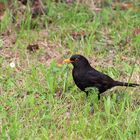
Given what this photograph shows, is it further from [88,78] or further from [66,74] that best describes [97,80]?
[66,74]

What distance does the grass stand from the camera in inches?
213

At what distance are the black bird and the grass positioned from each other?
0.11 m

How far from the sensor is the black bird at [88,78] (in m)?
6.09

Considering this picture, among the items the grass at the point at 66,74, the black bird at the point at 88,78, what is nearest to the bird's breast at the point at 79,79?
the black bird at the point at 88,78

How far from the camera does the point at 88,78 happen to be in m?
6.11

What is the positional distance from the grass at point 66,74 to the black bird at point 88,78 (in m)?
0.11

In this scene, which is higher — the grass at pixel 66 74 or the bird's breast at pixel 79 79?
the bird's breast at pixel 79 79

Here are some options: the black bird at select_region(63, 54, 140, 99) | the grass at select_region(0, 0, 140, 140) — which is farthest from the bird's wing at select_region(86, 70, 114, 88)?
the grass at select_region(0, 0, 140, 140)

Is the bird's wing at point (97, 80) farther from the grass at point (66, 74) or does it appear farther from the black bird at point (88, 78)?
the grass at point (66, 74)

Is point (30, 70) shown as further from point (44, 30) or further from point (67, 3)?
point (67, 3)

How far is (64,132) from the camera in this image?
5.38 m

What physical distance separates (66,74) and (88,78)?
0.56 m

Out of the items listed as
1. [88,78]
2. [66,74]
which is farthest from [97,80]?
[66,74]

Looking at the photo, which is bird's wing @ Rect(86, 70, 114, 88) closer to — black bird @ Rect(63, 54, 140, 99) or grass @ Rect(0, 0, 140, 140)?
black bird @ Rect(63, 54, 140, 99)
